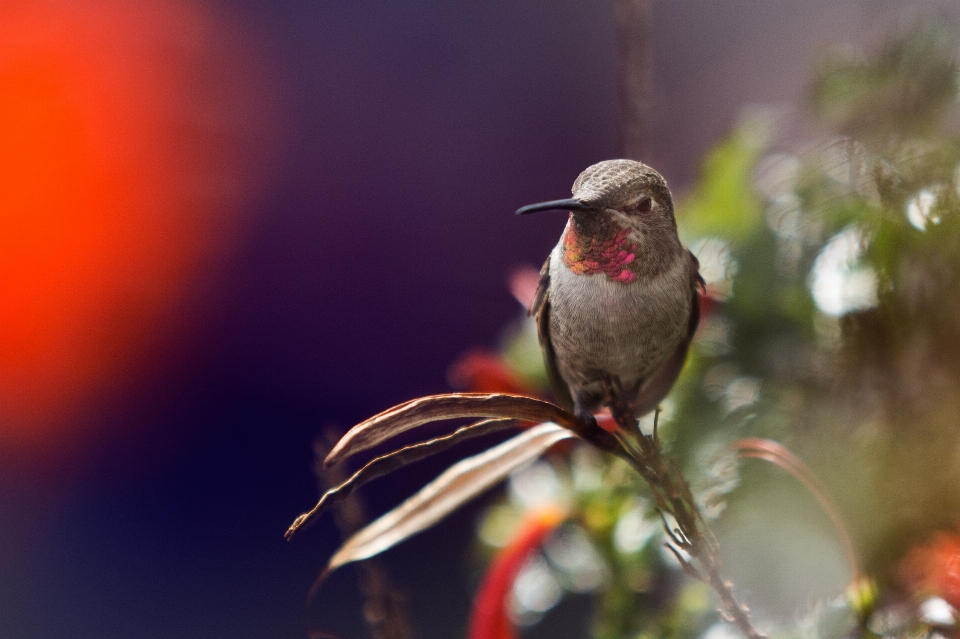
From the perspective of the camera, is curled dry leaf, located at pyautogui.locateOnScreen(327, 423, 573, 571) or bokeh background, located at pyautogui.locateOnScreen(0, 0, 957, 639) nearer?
curled dry leaf, located at pyautogui.locateOnScreen(327, 423, 573, 571)

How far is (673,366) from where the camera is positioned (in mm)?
344

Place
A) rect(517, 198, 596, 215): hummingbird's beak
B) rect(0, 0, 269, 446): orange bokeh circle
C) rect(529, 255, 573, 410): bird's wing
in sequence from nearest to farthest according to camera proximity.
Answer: rect(517, 198, 596, 215): hummingbird's beak
rect(529, 255, 573, 410): bird's wing
rect(0, 0, 269, 446): orange bokeh circle

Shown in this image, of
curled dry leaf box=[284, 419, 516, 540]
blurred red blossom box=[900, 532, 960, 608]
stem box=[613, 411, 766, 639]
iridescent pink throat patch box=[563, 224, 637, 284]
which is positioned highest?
iridescent pink throat patch box=[563, 224, 637, 284]

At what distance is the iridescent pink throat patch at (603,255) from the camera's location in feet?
0.95

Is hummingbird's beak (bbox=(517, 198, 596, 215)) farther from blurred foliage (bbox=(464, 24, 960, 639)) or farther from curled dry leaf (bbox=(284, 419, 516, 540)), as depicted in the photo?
blurred foliage (bbox=(464, 24, 960, 639))

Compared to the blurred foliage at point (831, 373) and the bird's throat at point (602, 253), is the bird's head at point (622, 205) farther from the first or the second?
the blurred foliage at point (831, 373)

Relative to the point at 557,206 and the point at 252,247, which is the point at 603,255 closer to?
the point at 557,206

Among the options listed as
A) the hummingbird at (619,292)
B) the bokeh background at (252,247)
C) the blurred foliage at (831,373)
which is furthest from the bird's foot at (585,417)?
the bokeh background at (252,247)

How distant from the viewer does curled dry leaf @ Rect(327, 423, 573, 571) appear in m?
0.29

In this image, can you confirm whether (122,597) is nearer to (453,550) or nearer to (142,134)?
(453,550)

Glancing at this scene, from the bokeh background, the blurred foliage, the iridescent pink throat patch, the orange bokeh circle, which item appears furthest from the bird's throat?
the orange bokeh circle

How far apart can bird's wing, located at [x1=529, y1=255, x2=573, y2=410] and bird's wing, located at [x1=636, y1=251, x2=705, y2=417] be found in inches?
1.4

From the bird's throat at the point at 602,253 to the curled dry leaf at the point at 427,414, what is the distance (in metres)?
0.07

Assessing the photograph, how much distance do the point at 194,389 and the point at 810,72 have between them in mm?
1103
